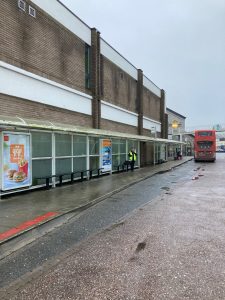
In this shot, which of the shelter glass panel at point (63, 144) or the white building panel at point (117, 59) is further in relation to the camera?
the white building panel at point (117, 59)

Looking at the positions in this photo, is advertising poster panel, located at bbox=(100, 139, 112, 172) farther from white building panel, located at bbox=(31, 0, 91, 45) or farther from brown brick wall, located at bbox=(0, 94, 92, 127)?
white building panel, located at bbox=(31, 0, 91, 45)

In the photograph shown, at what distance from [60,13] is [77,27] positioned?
195 cm

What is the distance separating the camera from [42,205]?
1001 centimetres

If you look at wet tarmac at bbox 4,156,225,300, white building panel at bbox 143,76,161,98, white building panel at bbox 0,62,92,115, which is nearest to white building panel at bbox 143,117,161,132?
white building panel at bbox 143,76,161,98

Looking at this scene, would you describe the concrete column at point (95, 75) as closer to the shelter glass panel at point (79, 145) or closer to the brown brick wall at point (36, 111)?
the brown brick wall at point (36, 111)

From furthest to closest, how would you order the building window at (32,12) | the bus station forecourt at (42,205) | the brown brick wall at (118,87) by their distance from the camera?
the brown brick wall at (118,87), the building window at (32,12), the bus station forecourt at (42,205)

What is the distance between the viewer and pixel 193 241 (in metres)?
6.40

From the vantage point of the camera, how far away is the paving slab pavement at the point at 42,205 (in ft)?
24.4

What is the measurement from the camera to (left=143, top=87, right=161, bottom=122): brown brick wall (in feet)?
109

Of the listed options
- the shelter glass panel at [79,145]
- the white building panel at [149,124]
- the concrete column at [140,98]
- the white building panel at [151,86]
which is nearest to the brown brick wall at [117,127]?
the concrete column at [140,98]

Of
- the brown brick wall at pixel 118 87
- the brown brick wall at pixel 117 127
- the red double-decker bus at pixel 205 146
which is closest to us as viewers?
the brown brick wall at pixel 117 127

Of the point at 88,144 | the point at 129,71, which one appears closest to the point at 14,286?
the point at 88,144

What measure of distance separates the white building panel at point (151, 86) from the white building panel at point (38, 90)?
15.3 meters

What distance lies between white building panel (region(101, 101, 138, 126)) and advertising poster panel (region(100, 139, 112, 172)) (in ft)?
7.91
